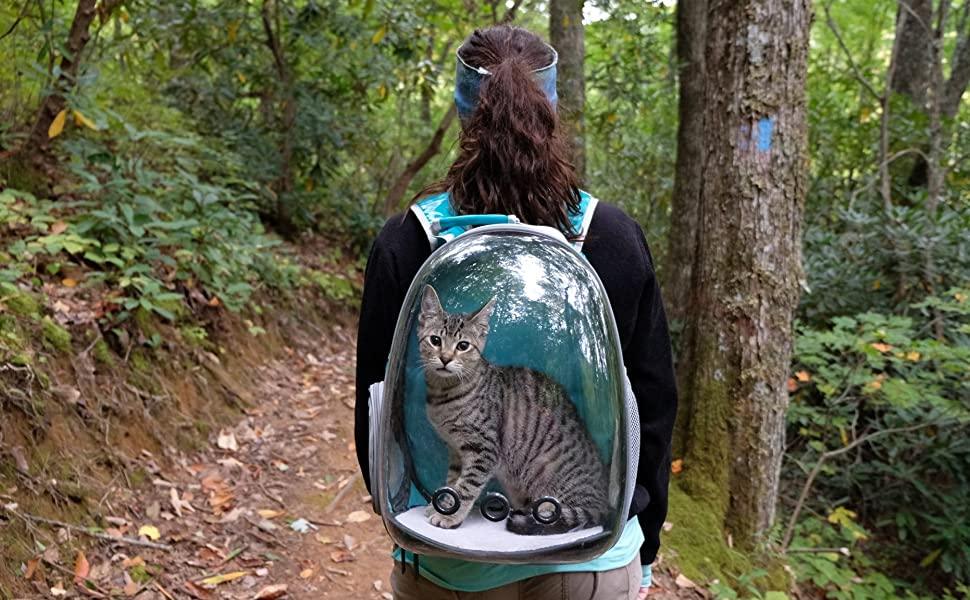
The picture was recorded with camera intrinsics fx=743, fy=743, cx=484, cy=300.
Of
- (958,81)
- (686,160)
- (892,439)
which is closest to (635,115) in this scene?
(686,160)

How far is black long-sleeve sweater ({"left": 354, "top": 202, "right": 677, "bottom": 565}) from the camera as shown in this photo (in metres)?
1.57

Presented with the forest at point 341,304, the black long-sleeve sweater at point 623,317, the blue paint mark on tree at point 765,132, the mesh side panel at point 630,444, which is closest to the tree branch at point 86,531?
the forest at point 341,304

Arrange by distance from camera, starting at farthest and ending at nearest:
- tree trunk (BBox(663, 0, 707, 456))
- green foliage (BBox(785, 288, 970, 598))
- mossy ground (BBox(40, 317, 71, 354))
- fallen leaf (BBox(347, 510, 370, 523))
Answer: tree trunk (BBox(663, 0, 707, 456))
green foliage (BBox(785, 288, 970, 598))
fallen leaf (BBox(347, 510, 370, 523))
mossy ground (BBox(40, 317, 71, 354))

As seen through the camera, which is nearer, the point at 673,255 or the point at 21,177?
the point at 21,177

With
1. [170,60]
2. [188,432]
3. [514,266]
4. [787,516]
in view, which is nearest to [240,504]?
[188,432]

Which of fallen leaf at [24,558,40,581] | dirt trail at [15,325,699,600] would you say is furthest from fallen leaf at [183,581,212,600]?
fallen leaf at [24,558,40,581]

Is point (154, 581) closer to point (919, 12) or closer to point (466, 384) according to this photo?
point (466, 384)

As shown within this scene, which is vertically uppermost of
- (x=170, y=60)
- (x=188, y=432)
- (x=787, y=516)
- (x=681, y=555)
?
(x=170, y=60)

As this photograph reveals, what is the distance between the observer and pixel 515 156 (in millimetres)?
1464

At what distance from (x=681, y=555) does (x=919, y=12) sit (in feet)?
27.9

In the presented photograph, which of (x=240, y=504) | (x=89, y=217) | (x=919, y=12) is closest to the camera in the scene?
(x=240, y=504)

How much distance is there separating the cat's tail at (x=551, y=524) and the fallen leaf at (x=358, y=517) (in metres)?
3.38

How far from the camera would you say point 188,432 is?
463 centimetres

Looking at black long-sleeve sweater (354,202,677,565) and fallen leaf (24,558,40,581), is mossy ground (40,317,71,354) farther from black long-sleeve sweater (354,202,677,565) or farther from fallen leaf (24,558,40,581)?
black long-sleeve sweater (354,202,677,565)
